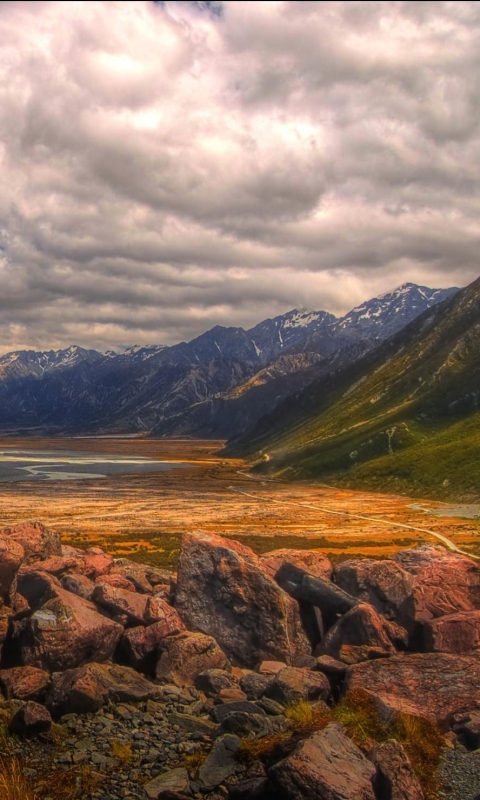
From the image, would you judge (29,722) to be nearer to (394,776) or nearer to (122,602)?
(122,602)

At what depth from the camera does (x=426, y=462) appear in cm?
16950

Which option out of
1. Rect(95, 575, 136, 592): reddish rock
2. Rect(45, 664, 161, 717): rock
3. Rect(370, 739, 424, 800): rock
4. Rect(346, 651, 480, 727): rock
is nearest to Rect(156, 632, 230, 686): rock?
Rect(45, 664, 161, 717): rock

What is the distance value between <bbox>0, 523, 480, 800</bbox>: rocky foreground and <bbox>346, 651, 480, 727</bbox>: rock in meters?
0.08

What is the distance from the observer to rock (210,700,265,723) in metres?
20.4

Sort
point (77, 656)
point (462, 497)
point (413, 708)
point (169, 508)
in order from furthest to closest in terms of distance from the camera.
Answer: point (462, 497), point (169, 508), point (77, 656), point (413, 708)

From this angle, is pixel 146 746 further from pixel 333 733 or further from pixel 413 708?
pixel 413 708

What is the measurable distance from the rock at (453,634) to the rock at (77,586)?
702 inches

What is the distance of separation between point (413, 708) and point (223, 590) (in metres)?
11.8

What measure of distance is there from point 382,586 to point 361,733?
14972 millimetres

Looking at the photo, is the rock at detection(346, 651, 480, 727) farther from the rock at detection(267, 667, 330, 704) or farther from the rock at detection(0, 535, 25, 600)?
the rock at detection(0, 535, 25, 600)

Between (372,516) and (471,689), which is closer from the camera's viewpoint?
(471,689)

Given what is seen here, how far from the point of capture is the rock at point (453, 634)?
2711 cm

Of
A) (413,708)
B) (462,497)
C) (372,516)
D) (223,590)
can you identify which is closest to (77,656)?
(223,590)

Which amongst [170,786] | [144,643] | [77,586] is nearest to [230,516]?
[77,586]
